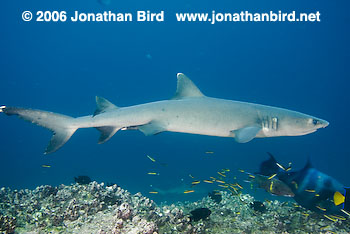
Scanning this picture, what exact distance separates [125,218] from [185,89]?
12.3ft

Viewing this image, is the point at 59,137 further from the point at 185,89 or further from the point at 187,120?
the point at 185,89

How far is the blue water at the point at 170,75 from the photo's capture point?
51156 mm

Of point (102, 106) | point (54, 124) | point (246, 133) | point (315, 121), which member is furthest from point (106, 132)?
point (315, 121)

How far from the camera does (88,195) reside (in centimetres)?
578

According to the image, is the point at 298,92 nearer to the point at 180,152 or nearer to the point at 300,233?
the point at 180,152

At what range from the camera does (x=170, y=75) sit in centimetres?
8350

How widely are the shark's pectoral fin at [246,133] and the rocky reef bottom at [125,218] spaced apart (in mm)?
1869

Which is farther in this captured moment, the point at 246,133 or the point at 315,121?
the point at 315,121

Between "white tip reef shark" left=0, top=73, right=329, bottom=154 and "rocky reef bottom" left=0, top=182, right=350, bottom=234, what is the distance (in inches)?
54.7

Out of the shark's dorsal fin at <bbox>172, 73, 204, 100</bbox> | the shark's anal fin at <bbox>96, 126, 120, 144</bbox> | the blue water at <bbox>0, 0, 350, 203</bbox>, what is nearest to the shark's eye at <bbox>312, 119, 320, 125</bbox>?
the shark's dorsal fin at <bbox>172, 73, 204, 100</bbox>

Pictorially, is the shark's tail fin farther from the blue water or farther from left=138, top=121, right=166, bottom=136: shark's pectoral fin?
the blue water

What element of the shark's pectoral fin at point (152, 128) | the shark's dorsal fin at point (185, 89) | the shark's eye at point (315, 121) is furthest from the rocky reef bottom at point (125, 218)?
the shark's dorsal fin at point (185, 89)

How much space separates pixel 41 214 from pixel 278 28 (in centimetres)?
7017

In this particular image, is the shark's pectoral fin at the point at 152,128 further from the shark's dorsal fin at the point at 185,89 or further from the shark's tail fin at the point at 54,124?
the shark's tail fin at the point at 54,124
